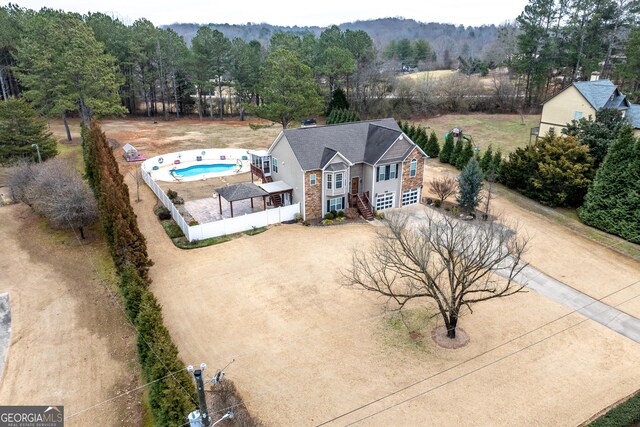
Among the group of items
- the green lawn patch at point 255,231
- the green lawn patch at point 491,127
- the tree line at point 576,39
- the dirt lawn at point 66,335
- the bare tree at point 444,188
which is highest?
the tree line at point 576,39

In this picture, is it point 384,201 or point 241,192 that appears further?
point 384,201

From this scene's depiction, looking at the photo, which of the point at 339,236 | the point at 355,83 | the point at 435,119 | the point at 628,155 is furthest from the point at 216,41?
the point at 628,155

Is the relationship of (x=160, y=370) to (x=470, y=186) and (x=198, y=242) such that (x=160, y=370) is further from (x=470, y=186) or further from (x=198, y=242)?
(x=470, y=186)

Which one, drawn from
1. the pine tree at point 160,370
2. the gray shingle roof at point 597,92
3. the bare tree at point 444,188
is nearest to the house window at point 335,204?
the bare tree at point 444,188

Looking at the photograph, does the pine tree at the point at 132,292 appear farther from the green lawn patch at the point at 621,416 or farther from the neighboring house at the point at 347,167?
the green lawn patch at the point at 621,416

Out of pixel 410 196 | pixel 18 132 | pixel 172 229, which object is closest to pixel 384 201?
pixel 410 196

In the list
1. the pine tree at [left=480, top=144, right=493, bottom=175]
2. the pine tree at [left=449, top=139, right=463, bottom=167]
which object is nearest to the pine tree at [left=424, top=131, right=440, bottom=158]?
the pine tree at [left=449, top=139, right=463, bottom=167]
